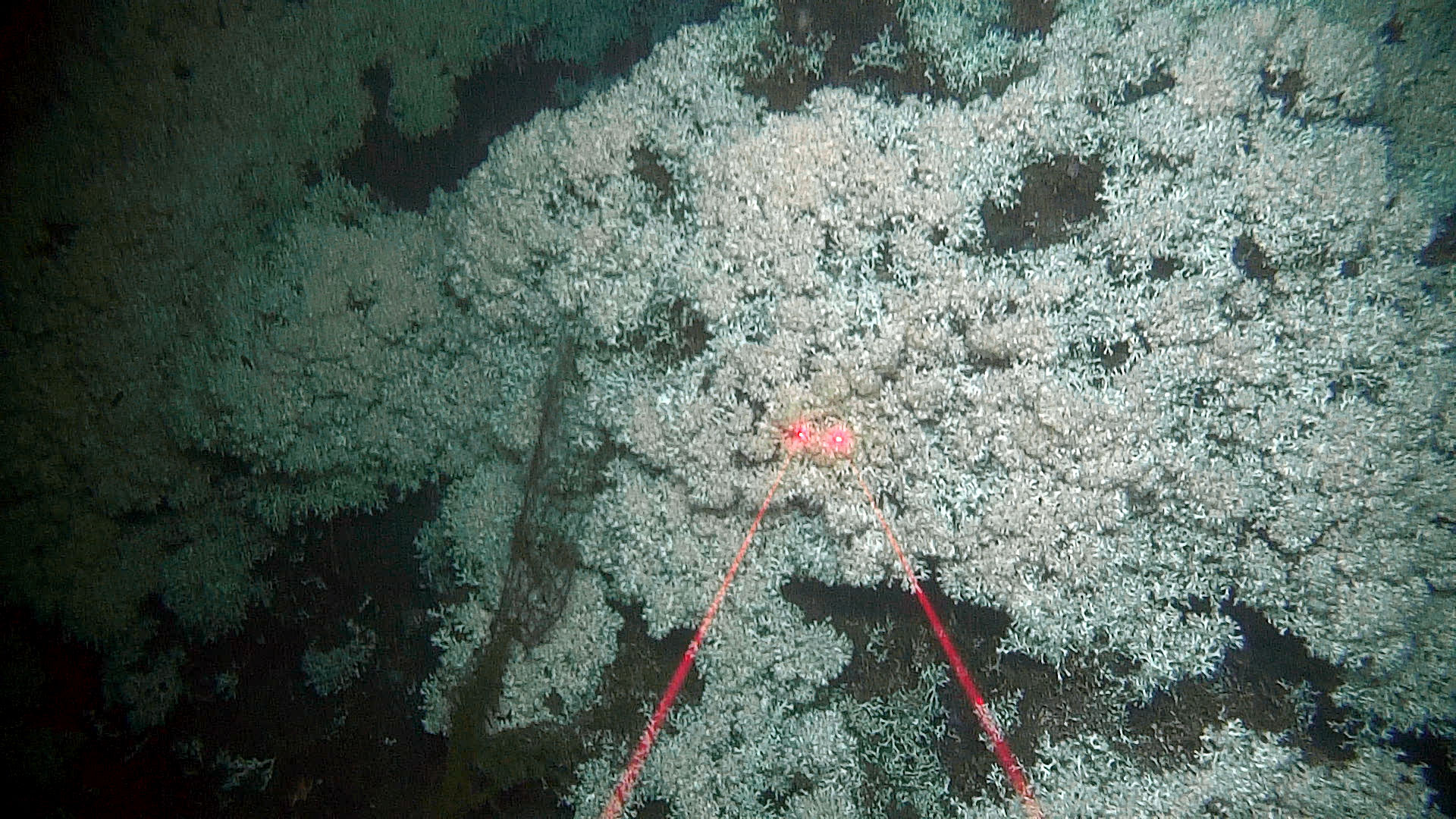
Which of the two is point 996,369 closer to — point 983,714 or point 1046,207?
point 1046,207

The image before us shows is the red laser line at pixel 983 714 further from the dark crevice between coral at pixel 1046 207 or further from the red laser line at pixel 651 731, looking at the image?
the dark crevice between coral at pixel 1046 207

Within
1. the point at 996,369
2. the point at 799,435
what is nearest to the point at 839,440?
the point at 799,435

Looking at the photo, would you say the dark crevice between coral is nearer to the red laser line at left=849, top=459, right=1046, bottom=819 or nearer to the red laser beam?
the red laser beam

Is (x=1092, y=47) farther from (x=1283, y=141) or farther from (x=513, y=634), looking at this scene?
(x=513, y=634)

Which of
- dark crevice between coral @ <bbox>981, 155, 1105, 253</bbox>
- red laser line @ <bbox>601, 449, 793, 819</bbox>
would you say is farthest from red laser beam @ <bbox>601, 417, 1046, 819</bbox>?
dark crevice between coral @ <bbox>981, 155, 1105, 253</bbox>

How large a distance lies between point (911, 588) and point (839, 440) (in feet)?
0.83

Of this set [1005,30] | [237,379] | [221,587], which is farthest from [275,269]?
[1005,30]

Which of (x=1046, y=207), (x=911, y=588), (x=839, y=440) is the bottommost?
(x=911, y=588)

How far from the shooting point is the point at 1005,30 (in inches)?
46.1

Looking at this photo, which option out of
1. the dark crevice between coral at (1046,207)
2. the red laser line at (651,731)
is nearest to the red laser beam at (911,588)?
the red laser line at (651,731)

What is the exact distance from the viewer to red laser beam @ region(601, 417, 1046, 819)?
3.67 ft

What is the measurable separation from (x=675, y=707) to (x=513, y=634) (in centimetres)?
28

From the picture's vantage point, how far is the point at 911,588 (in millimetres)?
1150

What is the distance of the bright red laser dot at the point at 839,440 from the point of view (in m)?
1.12
